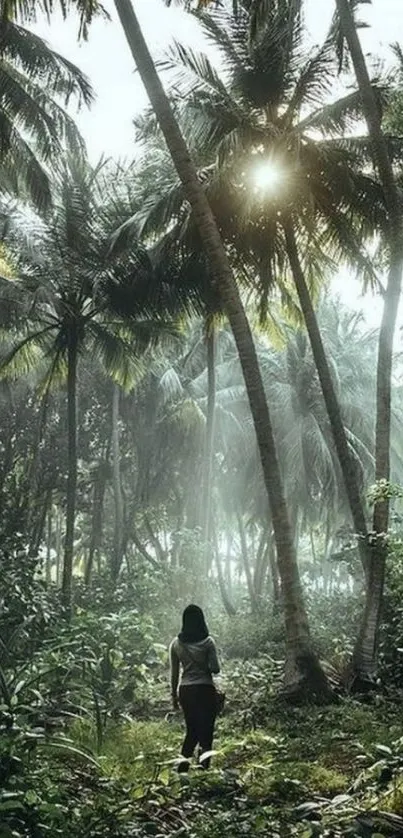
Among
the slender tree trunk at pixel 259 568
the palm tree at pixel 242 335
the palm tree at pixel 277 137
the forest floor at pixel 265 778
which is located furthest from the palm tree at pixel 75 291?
the slender tree trunk at pixel 259 568

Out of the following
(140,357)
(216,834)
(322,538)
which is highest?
(140,357)

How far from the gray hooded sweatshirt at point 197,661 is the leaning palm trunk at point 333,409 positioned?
442cm

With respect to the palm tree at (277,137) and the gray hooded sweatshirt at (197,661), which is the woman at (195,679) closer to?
the gray hooded sweatshirt at (197,661)

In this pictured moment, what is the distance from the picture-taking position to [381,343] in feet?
36.0

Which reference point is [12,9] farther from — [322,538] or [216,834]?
[322,538]

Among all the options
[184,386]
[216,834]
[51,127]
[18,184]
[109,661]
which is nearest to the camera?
[216,834]

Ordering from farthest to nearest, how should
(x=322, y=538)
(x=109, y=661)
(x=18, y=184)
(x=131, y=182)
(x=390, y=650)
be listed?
1. (x=322, y=538)
2. (x=131, y=182)
3. (x=18, y=184)
4. (x=390, y=650)
5. (x=109, y=661)

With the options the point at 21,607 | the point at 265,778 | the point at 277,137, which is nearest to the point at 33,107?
the point at 277,137

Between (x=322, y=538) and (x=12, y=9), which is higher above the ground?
(x=12, y=9)

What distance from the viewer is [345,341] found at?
99.5 feet

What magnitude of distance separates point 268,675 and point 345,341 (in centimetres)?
2087

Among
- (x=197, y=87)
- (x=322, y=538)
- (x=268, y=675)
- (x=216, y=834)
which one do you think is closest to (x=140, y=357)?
(x=197, y=87)

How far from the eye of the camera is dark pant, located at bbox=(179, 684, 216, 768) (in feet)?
21.1

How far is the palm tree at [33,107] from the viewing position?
15.2 metres
